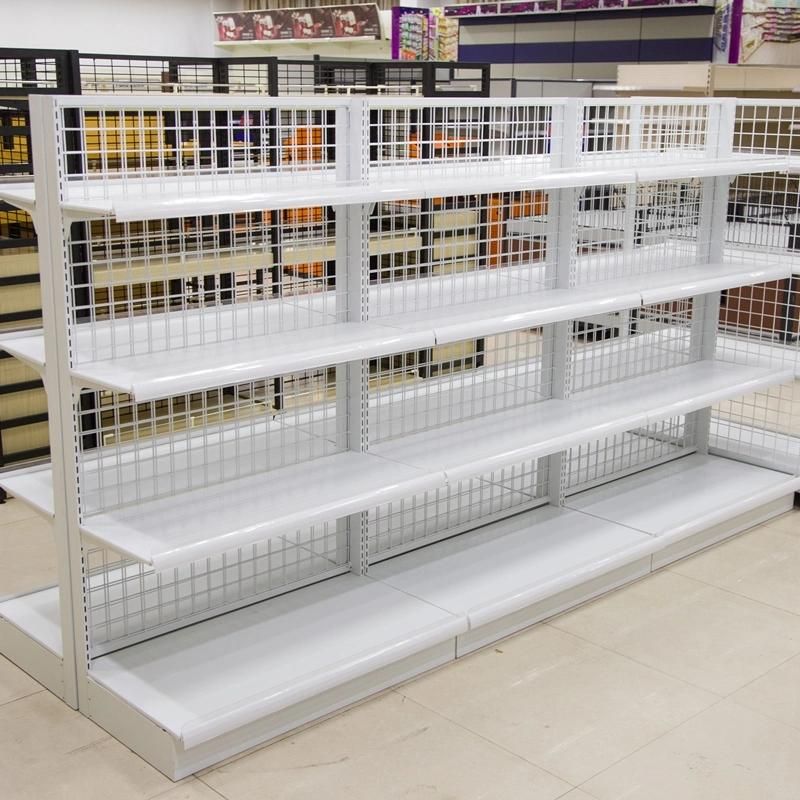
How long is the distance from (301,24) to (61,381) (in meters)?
10.1

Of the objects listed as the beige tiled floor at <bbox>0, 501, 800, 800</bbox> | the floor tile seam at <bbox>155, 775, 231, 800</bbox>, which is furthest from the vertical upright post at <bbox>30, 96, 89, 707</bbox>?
the floor tile seam at <bbox>155, 775, 231, 800</bbox>

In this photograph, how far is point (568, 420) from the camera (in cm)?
378

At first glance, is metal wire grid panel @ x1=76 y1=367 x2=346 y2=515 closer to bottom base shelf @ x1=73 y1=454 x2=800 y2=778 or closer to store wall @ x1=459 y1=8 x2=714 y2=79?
bottom base shelf @ x1=73 y1=454 x2=800 y2=778

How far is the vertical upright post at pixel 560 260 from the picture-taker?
3.78 metres

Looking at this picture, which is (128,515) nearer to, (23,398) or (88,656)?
(88,656)

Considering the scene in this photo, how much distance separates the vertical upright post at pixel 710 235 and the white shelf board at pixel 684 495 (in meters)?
0.19

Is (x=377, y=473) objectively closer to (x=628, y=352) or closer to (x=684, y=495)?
(x=684, y=495)

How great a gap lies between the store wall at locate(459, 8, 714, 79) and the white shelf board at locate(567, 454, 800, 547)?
14.7 feet

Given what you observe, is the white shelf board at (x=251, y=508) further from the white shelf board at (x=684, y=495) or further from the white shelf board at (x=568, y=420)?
the white shelf board at (x=684, y=495)

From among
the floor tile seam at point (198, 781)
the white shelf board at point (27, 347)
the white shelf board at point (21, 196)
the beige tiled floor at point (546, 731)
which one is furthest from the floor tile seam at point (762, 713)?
the white shelf board at point (21, 196)

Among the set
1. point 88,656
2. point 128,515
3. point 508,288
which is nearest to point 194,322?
point 128,515

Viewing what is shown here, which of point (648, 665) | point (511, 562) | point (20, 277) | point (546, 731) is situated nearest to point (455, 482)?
point (511, 562)

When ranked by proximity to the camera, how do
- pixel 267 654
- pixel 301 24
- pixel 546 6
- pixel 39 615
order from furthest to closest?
pixel 301 24, pixel 546 6, pixel 39 615, pixel 267 654

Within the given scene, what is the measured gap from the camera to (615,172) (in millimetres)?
3594
